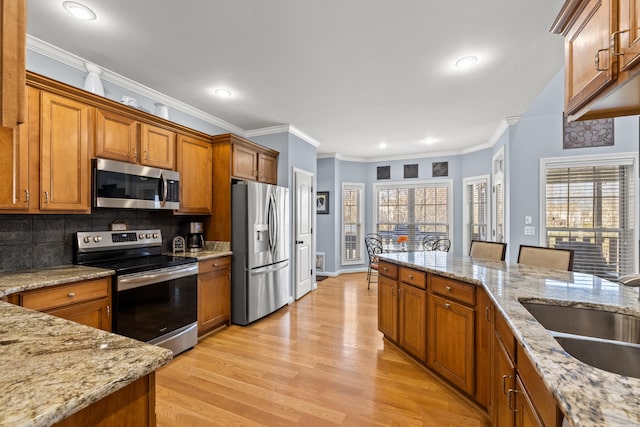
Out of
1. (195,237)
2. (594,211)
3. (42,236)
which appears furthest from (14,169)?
(594,211)

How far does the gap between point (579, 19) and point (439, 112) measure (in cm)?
250

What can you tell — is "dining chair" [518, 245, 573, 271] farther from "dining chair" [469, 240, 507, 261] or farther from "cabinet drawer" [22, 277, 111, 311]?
"cabinet drawer" [22, 277, 111, 311]

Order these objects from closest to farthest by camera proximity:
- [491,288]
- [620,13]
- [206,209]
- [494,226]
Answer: [620,13] → [491,288] → [206,209] → [494,226]

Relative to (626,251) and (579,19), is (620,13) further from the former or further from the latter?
(626,251)

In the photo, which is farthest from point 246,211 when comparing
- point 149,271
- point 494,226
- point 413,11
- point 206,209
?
point 494,226

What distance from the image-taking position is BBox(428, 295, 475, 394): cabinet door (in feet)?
6.28

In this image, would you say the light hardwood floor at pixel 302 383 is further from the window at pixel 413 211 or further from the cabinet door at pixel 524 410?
the window at pixel 413 211

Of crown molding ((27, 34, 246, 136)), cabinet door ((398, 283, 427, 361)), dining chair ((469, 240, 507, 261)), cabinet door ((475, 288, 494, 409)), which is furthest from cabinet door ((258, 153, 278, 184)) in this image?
cabinet door ((475, 288, 494, 409))

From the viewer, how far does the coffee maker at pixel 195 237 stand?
136 inches

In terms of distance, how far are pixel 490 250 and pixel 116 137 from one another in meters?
3.77

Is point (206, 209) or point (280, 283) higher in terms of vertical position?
point (206, 209)

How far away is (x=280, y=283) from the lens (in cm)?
393

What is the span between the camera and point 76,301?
2.02 m

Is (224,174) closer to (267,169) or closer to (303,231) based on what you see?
(267,169)
